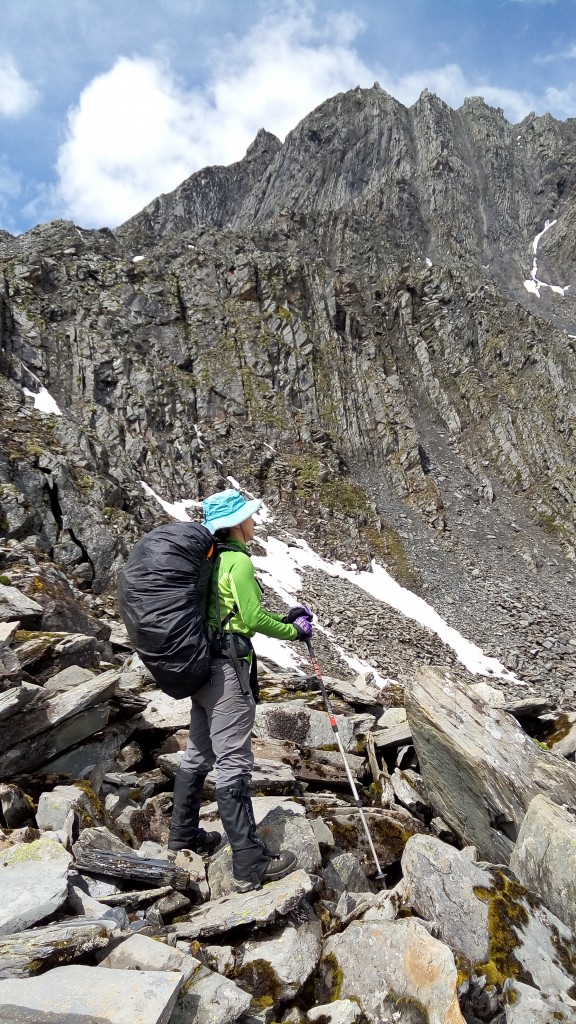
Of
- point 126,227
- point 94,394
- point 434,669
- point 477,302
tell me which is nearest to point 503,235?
point 477,302

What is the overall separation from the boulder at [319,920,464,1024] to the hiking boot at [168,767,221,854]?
7.21 ft

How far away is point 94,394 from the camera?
2154 inches

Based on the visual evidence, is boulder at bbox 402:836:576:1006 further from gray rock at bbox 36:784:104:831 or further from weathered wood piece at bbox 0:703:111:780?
weathered wood piece at bbox 0:703:111:780

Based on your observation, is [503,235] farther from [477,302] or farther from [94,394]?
[94,394]

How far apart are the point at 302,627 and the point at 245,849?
2.48 metres

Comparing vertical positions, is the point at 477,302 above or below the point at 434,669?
above

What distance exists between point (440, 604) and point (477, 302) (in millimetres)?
56983

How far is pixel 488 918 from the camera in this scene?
15.3 feet

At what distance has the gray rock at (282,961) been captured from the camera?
13.0 feet

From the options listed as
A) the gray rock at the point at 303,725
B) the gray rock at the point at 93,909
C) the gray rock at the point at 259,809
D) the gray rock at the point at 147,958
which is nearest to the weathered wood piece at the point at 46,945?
the gray rock at the point at 147,958

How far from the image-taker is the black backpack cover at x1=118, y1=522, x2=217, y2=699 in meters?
5.20

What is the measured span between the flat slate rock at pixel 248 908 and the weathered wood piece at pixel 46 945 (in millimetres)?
941

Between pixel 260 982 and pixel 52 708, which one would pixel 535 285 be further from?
pixel 260 982

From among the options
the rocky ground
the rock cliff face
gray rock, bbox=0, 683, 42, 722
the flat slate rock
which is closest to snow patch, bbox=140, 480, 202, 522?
the rock cliff face
